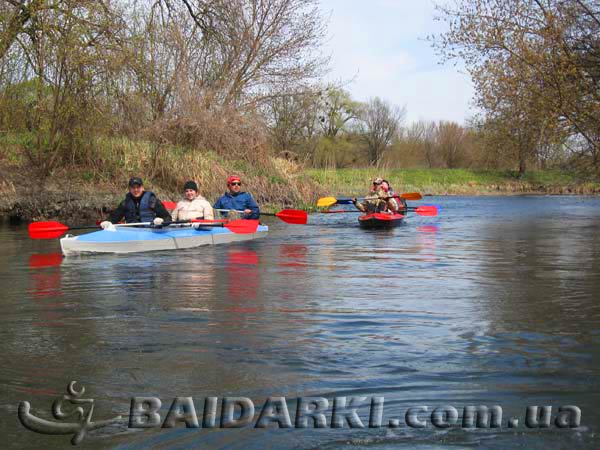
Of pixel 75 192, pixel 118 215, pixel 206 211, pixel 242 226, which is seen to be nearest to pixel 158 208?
pixel 118 215

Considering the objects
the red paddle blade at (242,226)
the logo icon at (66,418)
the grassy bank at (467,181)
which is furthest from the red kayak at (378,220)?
the grassy bank at (467,181)

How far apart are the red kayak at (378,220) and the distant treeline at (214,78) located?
313 centimetres

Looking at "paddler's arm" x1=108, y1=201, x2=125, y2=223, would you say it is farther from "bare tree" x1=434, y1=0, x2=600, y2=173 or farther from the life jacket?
"bare tree" x1=434, y1=0, x2=600, y2=173

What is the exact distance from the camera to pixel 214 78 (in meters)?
23.7

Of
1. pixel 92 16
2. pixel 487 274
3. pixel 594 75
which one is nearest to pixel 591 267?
pixel 487 274

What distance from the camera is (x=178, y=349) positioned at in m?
5.40

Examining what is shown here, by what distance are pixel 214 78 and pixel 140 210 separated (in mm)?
12664

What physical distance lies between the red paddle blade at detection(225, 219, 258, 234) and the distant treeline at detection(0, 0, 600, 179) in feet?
19.8

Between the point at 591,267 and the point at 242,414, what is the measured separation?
7.44m

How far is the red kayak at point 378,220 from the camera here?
53.0 ft

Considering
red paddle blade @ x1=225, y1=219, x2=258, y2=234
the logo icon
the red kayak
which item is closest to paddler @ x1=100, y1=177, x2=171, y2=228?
red paddle blade @ x1=225, y1=219, x2=258, y2=234

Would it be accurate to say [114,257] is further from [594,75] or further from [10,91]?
[594,75]

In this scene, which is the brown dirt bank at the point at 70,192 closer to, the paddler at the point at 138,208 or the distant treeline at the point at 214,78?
the distant treeline at the point at 214,78

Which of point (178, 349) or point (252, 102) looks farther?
point (252, 102)
